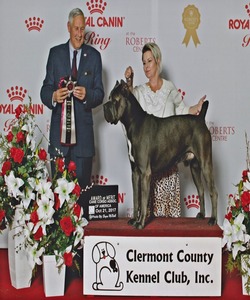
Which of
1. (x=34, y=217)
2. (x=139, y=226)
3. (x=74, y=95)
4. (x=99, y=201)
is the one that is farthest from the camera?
(x=74, y=95)

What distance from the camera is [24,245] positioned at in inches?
81.4

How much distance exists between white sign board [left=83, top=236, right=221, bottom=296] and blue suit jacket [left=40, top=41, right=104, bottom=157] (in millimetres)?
671

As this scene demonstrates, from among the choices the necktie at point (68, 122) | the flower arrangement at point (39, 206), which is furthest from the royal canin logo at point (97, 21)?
the flower arrangement at point (39, 206)

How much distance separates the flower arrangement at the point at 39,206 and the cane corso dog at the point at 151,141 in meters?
0.24

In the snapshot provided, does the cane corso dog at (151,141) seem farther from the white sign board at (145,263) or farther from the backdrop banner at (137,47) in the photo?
the backdrop banner at (137,47)

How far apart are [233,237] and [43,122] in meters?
1.17

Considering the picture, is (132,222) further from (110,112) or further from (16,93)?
(16,93)

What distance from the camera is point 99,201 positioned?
2230 millimetres

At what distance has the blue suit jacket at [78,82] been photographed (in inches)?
101

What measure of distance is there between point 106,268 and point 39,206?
0.31 metres

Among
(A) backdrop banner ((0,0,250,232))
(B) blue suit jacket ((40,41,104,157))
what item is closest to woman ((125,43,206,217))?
(B) blue suit jacket ((40,41,104,157))

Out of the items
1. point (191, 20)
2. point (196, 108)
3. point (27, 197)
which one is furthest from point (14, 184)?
point (191, 20)

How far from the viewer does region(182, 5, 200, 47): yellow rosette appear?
2.79 meters

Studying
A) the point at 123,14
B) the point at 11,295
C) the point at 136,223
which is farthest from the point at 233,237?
the point at 123,14
